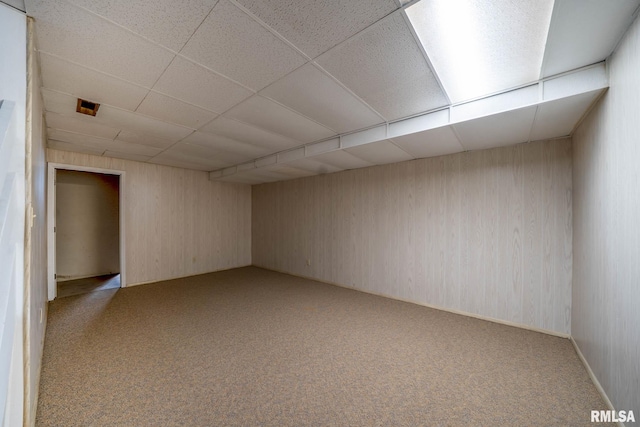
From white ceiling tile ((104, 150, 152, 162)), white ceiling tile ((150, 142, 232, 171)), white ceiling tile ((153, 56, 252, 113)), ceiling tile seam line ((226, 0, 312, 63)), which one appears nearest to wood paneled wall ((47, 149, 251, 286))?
white ceiling tile ((104, 150, 152, 162))

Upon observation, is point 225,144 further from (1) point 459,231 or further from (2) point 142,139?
(1) point 459,231

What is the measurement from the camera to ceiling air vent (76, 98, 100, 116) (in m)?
2.17

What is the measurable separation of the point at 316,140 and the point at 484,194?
7.36ft

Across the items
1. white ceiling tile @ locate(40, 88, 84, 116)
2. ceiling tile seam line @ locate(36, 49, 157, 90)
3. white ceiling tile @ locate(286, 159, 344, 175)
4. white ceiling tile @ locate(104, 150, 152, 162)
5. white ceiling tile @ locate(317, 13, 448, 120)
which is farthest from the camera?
white ceiling tile @ locate(104, 150, 152, 162)

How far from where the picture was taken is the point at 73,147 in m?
3.56

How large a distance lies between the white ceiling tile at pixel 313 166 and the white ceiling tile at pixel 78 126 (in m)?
2.27

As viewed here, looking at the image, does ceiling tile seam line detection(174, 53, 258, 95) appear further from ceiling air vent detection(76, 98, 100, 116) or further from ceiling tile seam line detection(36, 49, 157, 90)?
ceiling air vent detection(76, 98, 100, 116)

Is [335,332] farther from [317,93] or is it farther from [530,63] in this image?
[530,63]

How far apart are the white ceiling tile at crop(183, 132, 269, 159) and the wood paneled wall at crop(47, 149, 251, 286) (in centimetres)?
205

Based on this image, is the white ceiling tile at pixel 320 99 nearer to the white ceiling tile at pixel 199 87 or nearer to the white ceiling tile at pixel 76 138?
the white ceiling tile at pixel 199 87

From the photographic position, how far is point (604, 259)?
1.65 meters

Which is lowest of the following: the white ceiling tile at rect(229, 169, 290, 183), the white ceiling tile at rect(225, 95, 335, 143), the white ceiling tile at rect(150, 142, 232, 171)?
the white ceiling tile at rect(229, 169, 290, 183)

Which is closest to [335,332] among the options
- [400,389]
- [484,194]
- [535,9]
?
[400,389]

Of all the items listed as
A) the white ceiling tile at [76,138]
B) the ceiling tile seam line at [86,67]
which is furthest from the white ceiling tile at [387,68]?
the white ceiling tile at [76,138]
